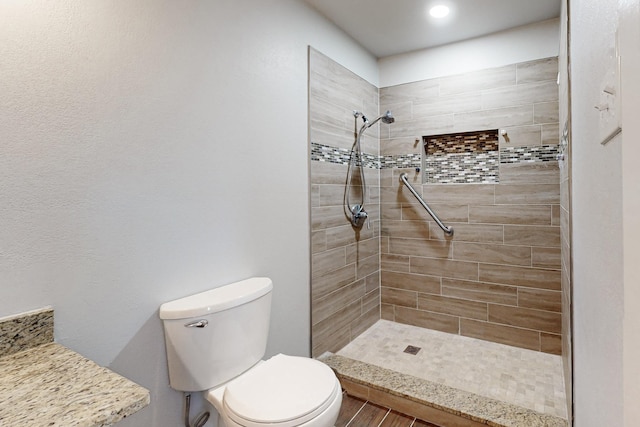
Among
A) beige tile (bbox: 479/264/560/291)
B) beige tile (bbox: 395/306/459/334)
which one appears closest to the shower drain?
beige tile (bbox: 395/306/459/334)

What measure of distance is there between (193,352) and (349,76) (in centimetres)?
223

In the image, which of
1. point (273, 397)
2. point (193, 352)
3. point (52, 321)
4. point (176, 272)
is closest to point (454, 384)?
point (273, 397)

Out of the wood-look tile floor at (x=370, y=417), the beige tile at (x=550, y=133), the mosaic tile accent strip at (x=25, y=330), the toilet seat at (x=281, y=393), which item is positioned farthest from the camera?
the beige tile at (x=550, y=133)

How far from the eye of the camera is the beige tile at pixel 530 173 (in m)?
2.61

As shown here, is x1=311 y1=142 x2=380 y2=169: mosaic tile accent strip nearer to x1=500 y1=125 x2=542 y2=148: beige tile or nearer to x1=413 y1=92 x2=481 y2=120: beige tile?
x1=413 y1=92 x2=481 y2=120: beige tile

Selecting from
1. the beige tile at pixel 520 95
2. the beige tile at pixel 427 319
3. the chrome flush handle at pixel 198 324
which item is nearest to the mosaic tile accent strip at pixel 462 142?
the beige tile at pixel 520 95

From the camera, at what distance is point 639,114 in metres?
0.29

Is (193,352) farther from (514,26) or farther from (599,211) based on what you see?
(514,26)

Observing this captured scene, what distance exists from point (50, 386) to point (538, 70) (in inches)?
126

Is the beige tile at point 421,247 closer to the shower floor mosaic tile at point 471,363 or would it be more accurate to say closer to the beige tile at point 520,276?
the beige tile at point 520,276

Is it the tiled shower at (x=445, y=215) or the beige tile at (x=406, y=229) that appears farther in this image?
the beige tile at (x=406, y=229)

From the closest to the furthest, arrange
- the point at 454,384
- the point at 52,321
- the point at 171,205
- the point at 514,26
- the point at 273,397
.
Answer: the point at 52,321 < the point at 273,397 < the point at 171,205 < the point at 454,384 < the point at 514,26

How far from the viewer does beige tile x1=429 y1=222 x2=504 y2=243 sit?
2832mm

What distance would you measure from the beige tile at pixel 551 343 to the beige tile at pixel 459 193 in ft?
3.47
